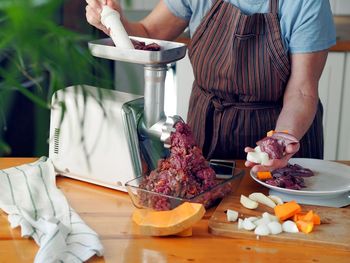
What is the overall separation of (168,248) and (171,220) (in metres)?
0.05

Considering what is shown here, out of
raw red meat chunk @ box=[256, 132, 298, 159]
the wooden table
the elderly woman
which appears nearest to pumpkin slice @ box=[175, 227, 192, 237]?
the wooden table

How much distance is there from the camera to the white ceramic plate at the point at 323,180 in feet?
3.96

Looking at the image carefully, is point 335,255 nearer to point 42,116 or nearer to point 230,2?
point 42,116

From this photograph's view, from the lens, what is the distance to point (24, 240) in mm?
1070

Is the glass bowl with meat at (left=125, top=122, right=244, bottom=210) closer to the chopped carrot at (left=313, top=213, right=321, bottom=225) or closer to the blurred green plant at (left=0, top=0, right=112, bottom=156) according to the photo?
the chopped carrot at (left=313, top=213, right=321, bottom=225)

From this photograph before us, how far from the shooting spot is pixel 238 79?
1665mm

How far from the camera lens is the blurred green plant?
0.32 m

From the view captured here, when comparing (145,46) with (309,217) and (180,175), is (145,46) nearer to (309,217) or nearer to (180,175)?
(180,175)

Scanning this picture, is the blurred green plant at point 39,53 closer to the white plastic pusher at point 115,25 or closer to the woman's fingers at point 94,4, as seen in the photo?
the white plastic pusher at point 115,25

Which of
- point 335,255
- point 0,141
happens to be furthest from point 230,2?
point 0,141

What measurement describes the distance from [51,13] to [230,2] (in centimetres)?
143

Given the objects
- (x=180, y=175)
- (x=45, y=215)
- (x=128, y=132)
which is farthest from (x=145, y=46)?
(x=45, y=215)

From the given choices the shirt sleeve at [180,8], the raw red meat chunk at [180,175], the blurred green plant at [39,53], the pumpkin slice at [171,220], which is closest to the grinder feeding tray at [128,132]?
the raw red meat chunk at [180,175]

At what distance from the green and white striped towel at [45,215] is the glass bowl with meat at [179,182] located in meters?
0.13
